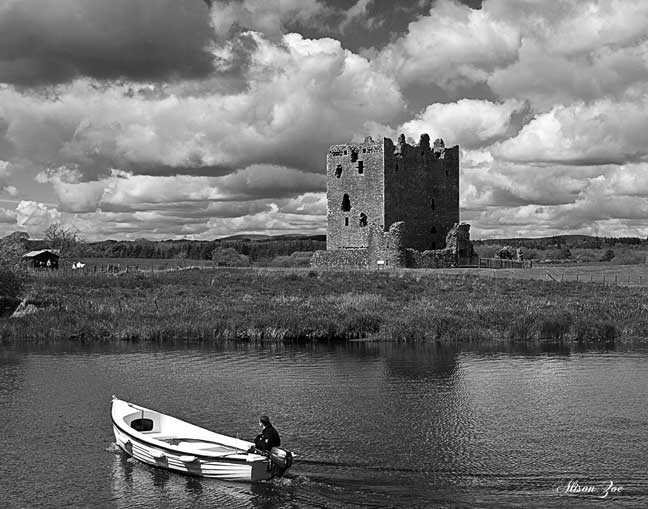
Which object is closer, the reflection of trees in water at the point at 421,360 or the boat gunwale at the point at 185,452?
the boat gunwale at the point at 185,452

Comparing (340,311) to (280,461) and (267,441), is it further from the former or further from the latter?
(280,461)

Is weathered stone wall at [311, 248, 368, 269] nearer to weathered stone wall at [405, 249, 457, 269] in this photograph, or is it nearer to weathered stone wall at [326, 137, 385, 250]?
weathered stone wall at [326, 137, 385, 250]

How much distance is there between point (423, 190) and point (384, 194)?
18.5 feet

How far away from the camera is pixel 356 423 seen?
67.9 feet

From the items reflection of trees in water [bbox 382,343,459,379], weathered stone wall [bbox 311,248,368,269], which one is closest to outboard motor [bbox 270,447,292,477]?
reflection of trees in water [bbox 382,343,459,379]

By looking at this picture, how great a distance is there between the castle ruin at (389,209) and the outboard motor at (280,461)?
47.7m

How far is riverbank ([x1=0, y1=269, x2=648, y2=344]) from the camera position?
3769cm

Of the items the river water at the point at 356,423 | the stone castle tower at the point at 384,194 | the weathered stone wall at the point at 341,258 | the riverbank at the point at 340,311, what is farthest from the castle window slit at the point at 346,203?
the river water at the point at 356,423

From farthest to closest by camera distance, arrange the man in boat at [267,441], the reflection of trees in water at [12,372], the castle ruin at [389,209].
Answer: the castle ruin at [389,209] → the reflection of trees in water at [12,372] → the man in boat at [267,441]

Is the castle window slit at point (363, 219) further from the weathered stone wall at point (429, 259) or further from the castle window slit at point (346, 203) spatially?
the weathered stone wall at point (429, 259)

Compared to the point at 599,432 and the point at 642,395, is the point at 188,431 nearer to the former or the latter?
the point at 599,432

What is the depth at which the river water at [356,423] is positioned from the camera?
15383 millimetres

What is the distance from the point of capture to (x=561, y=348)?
34.9m

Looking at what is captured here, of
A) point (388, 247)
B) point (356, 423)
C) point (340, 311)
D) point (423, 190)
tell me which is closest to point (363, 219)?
point (388, 247)
